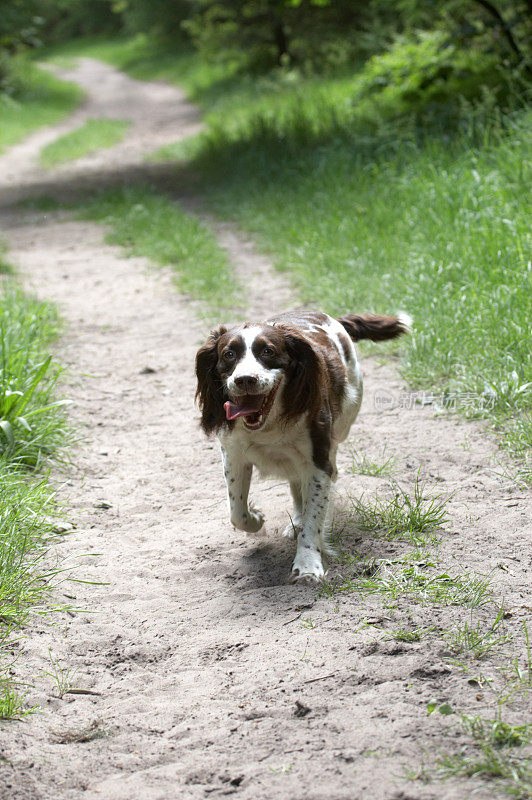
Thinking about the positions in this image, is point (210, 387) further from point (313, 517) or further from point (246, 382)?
point (313, 517)

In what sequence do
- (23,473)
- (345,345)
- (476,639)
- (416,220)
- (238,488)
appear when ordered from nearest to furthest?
(476,639) < (238,488) < (345,345) < (23,473) < (416,220)

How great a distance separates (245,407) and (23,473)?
167 centimetres

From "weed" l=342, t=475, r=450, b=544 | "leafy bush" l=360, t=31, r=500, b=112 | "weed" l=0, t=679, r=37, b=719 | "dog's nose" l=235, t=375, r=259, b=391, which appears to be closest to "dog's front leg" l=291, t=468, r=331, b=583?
"weed" l=342, t=475, r=450, b=544

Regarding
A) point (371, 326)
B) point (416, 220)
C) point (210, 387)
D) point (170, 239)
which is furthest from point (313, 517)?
point (170, 239)

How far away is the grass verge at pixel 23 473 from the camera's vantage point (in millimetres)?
3100

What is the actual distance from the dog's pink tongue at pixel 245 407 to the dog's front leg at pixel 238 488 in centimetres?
31

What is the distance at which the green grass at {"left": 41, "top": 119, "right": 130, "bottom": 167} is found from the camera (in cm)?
1687

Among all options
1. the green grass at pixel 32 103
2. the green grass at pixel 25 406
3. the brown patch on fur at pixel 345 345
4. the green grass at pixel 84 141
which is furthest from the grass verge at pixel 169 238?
the green grass at pixel 32 103

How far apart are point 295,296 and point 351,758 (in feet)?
17.5

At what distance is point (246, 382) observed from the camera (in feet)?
10.1

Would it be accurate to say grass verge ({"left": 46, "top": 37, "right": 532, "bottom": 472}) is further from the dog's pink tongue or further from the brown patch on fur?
the dog's pink tongue

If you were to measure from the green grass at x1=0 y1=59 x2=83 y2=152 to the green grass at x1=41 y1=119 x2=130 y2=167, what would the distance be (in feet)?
4.24

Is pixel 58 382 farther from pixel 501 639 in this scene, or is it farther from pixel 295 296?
pixel 501 639

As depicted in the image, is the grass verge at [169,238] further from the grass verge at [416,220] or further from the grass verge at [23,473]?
the grass verge at [23,473]
